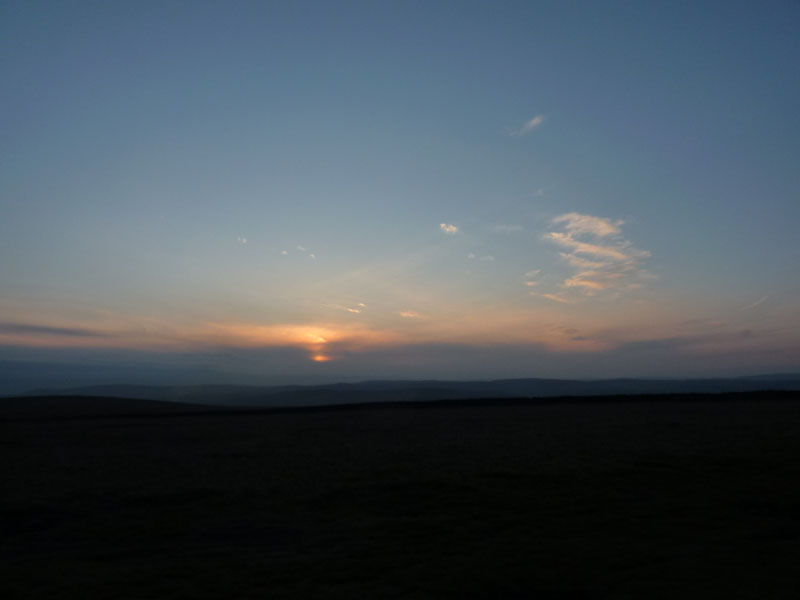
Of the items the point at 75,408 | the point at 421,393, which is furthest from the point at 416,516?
the point at 421,393

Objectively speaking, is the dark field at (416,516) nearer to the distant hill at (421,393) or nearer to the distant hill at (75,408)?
the distant hill at (75,408)

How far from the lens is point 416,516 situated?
12.3m

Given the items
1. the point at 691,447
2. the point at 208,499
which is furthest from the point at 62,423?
the point at 691,447

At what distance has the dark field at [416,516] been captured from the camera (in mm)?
8375

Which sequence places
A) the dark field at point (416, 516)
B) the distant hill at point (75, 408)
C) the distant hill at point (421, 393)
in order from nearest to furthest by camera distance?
the dark field at point (416, 516)
the distant hill at point (75, 408)
the distant hill at point (421, 393)

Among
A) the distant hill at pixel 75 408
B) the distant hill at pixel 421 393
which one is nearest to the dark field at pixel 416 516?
the distant hill at pixel 75 408

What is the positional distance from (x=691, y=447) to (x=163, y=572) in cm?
1765

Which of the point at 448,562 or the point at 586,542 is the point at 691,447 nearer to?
the point at 586,542

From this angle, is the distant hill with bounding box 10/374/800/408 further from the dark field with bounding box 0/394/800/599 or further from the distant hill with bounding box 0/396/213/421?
the dark field with bounding box 0/394/800/599

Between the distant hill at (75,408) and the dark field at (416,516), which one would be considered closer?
the dark field at (416,516)

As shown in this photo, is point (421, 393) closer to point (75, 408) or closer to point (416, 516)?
point (75, 408)

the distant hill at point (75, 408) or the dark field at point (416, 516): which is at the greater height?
the distant hill at point (75, 408)

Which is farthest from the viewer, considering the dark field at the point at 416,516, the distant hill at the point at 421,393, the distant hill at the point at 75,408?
the distant hill at the point at 421,393

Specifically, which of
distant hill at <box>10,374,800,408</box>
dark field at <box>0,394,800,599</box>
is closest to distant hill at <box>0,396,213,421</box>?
dark field at <box>0,394,800,599</box>
